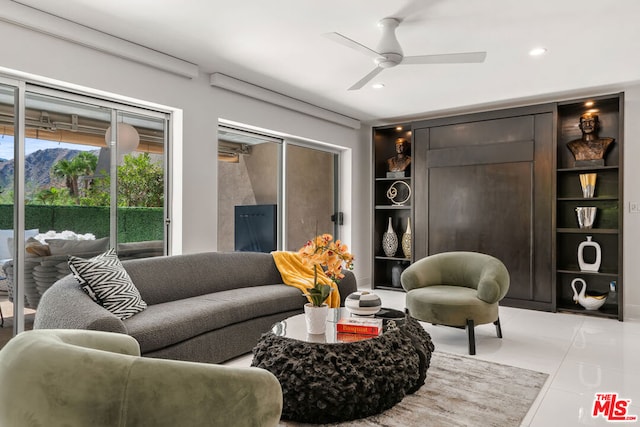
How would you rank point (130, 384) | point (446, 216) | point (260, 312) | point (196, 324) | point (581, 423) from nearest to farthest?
point (130, 384), point (581, 423), point (196, 324), point (260, 312), point (446, 216)

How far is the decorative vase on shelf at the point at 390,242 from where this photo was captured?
6.29 m

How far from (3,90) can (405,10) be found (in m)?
2.89

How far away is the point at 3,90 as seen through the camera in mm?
3027

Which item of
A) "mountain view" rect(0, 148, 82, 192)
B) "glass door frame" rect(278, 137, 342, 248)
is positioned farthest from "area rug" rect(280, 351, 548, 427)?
"glass door frame" rect(278, 137, 342, 248)

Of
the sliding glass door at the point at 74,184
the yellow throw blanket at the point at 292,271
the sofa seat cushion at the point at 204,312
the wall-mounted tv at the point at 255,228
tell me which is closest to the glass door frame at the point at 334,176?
the wall-mounted tv at the point at 255,228

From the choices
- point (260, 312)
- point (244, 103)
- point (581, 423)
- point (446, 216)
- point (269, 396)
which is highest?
point (244, 103)

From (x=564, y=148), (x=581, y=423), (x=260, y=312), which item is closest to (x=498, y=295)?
(x=581, y=423)

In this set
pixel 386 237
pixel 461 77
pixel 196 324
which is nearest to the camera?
pixel 196 324

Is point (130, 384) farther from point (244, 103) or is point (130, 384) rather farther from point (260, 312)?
point (244, 103)

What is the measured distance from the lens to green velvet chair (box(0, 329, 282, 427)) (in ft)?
3.39

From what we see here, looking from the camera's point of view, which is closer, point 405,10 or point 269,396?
point 269,396

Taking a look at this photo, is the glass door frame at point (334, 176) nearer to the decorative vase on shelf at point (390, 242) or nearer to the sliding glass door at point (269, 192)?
the sliding glass door at point (269, 192)

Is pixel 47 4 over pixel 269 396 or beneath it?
over

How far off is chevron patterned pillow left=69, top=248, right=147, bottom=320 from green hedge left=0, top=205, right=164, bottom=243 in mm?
689
